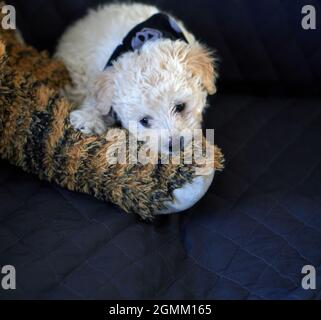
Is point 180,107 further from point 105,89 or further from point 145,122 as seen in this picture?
point 105,89

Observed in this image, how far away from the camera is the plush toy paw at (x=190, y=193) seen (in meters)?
1.28

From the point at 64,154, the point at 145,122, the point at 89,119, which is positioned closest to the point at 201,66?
the point at 145,122

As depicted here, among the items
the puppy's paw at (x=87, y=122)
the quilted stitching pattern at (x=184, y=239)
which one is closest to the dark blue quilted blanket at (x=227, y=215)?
the quilted stitching pattern at (x=184, y=239)

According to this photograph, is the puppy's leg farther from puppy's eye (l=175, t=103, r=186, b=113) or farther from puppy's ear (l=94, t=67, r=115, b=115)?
puppy's eye (l=175, t=103, r=186, b=113)

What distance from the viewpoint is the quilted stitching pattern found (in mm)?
1180

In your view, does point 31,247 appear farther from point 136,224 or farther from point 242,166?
point 242,166

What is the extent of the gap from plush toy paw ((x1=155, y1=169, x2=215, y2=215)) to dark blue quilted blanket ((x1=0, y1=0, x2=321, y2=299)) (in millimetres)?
82

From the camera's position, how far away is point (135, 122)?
143 centimetres

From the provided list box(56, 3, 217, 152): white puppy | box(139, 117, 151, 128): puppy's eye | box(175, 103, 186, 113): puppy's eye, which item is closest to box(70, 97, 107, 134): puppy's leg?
box(56, 3, 217, 152): white puppy

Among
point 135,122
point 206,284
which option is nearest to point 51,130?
point 135,122

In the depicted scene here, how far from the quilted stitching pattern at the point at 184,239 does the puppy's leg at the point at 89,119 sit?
20 centimetres

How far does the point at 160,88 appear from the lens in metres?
1.36
